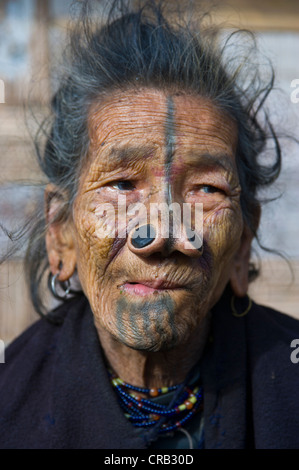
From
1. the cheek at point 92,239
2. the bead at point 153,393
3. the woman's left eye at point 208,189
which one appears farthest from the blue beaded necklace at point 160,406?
the woman's left eye at point 208,189

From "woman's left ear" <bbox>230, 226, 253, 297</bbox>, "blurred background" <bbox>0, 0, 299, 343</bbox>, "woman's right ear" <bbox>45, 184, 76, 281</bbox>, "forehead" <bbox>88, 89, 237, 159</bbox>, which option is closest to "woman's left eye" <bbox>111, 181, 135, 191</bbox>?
"forehead" <bbox>88, 89, 237, 159</bbox>

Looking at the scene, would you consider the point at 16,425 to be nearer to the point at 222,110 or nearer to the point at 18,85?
the point at 222,110

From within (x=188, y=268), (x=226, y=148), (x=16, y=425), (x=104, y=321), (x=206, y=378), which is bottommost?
(x=16, y=425)

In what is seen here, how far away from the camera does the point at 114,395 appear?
2066 mm

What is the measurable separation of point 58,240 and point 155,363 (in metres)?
0.63

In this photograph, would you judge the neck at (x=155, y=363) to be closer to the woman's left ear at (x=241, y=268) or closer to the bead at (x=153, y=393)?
the bead at (x=153, y=393)

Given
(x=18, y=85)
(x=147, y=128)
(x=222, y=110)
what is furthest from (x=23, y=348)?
(x=18, y=85)

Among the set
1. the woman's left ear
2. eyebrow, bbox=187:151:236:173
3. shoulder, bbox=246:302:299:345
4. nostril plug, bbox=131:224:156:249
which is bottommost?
shoulder, bbox=246:302:299:345

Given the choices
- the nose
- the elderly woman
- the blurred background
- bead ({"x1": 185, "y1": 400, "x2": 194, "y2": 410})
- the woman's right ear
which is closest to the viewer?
the nose

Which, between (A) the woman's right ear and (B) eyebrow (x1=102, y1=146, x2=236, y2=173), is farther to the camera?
(A) the woman's right ear

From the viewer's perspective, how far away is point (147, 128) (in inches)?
74.8

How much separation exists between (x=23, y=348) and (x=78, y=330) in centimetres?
28

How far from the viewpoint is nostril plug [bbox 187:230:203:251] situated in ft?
5.81

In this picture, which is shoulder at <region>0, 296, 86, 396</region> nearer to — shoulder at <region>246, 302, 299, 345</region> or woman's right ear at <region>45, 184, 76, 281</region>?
woman's right ear at <region>45, 184, 76, 281</region>
